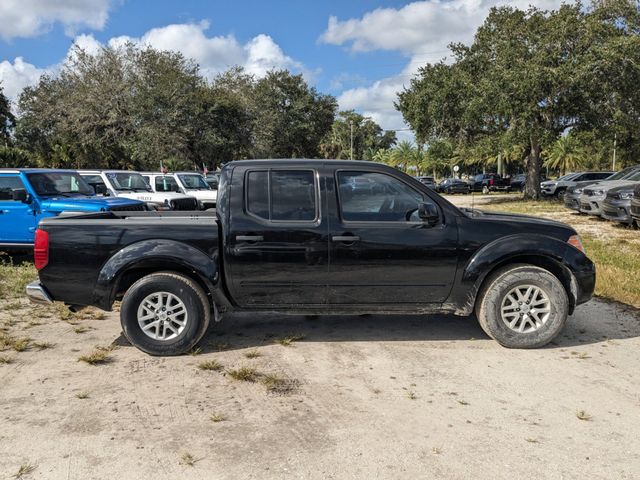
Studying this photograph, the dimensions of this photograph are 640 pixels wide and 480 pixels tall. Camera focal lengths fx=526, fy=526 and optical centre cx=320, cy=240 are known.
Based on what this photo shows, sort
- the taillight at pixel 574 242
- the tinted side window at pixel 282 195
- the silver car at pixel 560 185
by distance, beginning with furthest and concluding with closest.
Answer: the silver car at pixel 560 185, the taillight at pixel 574 242, the tinted side window at pixel 282 195

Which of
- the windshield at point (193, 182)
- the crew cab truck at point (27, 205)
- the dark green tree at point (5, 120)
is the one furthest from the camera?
the dark green tree at point (5, 120)

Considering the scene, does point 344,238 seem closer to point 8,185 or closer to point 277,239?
point 277,239

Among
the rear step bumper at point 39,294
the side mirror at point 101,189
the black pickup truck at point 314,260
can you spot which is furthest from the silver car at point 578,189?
the rear step bumper at point 39,294

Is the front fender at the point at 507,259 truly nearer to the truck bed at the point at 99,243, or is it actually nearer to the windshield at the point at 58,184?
the truck bed at the point at 99,243

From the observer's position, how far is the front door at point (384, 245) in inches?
193

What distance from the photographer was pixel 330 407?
3875mm

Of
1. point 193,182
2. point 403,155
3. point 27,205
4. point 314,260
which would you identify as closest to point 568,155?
point 403,155

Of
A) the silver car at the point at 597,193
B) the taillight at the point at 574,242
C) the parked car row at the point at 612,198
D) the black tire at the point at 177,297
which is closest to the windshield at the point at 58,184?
the black tire at the point at 177,297

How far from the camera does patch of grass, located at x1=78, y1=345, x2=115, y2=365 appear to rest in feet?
15.5

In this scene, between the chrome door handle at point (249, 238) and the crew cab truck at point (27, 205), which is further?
the crew cab truck at point (27, 205)

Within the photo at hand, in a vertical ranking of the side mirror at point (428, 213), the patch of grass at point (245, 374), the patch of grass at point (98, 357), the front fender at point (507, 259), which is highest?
the side mirror at point (428, 213)

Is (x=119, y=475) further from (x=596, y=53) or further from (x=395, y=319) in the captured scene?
(x=596, y=53)

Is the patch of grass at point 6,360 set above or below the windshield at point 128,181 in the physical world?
below

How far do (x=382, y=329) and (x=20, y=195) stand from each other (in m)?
7.10
